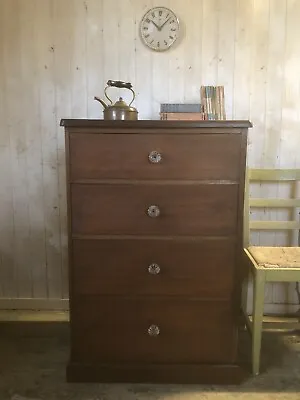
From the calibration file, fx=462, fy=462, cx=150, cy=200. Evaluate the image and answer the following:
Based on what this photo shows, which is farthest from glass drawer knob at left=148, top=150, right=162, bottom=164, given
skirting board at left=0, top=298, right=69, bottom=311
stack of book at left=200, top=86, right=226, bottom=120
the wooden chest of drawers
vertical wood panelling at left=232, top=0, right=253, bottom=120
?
skirting board at left=0, top=298, right=69, bottom=311

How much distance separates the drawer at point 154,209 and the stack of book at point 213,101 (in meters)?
0.54

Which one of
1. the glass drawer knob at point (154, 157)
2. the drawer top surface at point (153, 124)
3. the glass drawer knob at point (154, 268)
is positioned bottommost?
the glass drawer knob at point (154, 268)

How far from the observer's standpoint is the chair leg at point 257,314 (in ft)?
6.48

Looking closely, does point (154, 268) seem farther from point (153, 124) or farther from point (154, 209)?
point (153, 124)

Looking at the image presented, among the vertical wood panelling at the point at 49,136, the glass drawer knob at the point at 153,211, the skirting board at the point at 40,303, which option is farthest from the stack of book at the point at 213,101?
the skirting board at the point at 40,303

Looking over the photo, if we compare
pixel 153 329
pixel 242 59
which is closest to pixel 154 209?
pixel 153 329

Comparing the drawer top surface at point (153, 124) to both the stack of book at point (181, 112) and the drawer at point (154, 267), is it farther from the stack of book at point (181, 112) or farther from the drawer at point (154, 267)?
the drawer at point (154, 267)

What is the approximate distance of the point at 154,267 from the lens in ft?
6.26

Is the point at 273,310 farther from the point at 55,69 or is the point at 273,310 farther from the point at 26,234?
the point at 55,69

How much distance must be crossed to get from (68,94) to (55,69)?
0.14 meters

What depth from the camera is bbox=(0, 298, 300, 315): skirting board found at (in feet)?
8.50

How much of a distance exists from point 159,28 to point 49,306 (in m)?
1.61

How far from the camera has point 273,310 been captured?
2.59 metres

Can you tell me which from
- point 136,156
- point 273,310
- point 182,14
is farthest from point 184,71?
point 273,310
